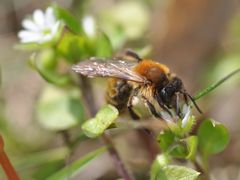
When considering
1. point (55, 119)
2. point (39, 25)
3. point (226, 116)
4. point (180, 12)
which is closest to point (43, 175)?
point (55, 119)

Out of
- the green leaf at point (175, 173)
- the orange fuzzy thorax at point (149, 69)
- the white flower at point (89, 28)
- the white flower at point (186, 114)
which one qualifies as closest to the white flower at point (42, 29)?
the white flower at point (89, 28)

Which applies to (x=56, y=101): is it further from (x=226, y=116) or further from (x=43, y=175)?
(x=226, y=116)

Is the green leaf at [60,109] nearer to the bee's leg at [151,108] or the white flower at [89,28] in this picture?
the white flower at [89,28]

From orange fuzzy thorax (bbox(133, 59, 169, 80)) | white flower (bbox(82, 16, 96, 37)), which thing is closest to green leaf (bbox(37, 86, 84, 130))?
white flower (bbox(82, 16, 96, 37))

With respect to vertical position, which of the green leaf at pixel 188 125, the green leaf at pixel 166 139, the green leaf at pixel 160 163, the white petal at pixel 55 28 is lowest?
the green leaf at pixel 160 163

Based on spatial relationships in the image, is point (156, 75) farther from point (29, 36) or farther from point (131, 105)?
point (29, 36)

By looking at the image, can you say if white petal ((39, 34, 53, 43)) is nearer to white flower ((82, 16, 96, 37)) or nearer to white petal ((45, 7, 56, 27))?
white petal ((45, 7, 56, 27))
